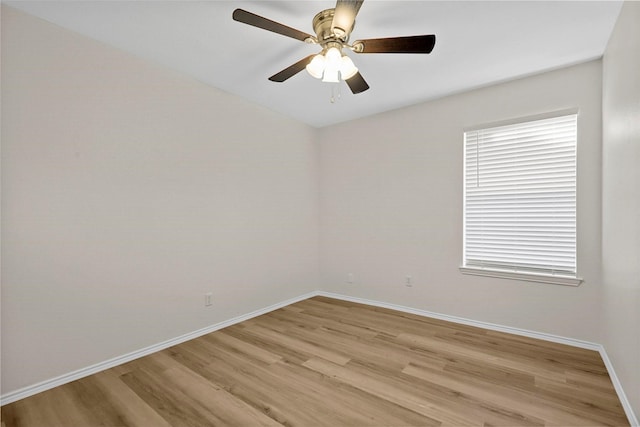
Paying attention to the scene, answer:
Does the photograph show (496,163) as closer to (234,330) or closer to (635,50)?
(635,50)

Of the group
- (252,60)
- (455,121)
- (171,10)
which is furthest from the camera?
(455,121)

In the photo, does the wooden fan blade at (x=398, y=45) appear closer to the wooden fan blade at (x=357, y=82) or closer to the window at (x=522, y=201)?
the wooden fan blade at (x=357, y=82)

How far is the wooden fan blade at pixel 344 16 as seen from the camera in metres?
1.50

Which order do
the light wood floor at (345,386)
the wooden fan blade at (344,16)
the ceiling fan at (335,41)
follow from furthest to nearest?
→ the light wood floor at (345,386), the ceiling fan at (335,41), the wooden fan blade at (344,16)

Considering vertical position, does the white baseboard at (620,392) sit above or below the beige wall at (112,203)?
below

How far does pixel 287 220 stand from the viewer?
3.94 m

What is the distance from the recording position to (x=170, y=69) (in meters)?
2.71

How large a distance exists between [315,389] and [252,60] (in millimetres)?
2619

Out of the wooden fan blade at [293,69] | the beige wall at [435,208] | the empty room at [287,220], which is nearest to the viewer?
the empty room at [287,220]

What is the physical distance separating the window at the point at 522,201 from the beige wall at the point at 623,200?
0.31 m

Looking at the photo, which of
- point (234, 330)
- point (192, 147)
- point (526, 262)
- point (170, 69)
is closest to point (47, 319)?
point (234, 330)

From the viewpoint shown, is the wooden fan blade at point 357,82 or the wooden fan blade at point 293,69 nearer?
the wooden fan blade at point 293,69

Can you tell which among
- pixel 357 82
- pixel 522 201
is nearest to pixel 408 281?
pixel 522 201

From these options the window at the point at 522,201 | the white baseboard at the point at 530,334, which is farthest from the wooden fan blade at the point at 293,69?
the white baseboard at the point at 530,334
